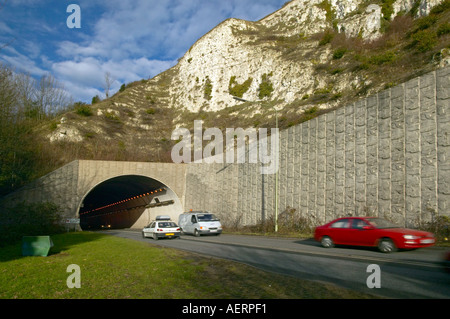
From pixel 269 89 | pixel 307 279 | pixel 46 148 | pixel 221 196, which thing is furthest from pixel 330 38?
pixel 307 279

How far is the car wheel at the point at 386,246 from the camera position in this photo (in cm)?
1307

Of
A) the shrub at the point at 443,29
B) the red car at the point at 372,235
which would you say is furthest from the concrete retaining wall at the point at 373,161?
the shrub at the point at 443,29

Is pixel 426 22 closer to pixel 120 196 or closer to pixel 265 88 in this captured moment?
pixel 265 88

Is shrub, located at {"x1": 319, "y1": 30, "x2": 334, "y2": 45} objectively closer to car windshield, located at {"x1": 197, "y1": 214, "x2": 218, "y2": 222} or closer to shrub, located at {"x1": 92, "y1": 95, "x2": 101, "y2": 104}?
car windshield, located at {"x1": 197, "y1": 214, "x2": 218, "y2": 222}

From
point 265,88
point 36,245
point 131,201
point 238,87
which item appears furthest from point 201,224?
point 238,87

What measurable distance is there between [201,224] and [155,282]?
62.7ft

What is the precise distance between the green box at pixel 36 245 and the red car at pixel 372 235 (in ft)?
38.5

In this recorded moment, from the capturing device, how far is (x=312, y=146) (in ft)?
82.6

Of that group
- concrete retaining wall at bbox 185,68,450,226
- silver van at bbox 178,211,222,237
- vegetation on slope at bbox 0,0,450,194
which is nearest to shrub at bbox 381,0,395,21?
vegetation on slope at bbox 0,0,450,194

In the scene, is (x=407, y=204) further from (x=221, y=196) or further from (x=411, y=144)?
(x=221, y=196)

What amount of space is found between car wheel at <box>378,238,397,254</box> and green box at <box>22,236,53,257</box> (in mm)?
12940

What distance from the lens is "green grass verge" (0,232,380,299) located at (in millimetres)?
6992

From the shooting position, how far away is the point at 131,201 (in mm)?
53219
